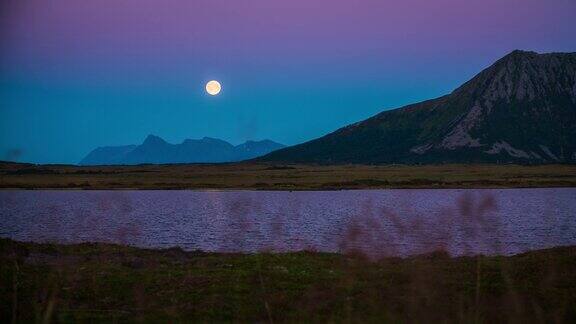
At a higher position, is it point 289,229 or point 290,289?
point 290,289

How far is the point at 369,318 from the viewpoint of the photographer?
1645cm

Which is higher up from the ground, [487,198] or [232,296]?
[487,198]

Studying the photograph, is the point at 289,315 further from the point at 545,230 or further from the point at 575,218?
the point at 575,218

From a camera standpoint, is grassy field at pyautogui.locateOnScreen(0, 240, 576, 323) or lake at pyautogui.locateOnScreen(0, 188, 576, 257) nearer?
grassy field at pyautogui.locateOnScreen(0, 240, 576, 323)

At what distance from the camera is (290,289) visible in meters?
20.3

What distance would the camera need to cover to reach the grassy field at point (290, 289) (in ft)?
55.4

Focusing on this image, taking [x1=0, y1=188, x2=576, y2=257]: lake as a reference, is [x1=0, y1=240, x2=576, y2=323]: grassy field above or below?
above

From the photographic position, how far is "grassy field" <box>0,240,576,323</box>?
16889 millimetres

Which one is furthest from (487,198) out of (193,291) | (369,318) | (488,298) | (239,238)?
(239,238)

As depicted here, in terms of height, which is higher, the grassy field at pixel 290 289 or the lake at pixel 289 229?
the grassy field at pixel 290 289

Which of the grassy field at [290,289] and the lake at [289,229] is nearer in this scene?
the grassy field at [290,289]

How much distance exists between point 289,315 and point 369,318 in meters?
2.33

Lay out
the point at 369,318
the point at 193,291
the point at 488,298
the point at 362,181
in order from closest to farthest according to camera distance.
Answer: the point at 369,318
the point at 488,298
the point at 193,291
the point at 362,181

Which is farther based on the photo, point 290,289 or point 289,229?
point 289,229
